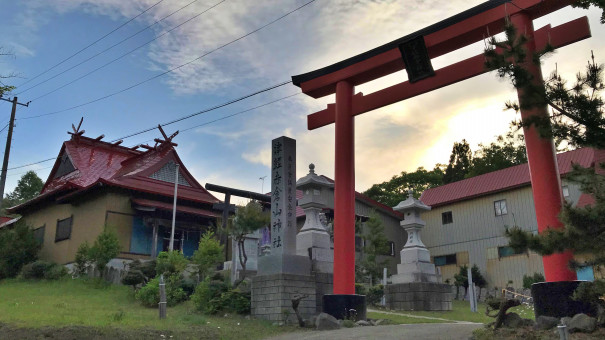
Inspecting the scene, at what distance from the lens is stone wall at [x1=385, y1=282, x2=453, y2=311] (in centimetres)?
1778

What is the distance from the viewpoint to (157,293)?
16297 mm

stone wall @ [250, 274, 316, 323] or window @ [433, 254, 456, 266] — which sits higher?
window @ [433, 254, 456, 266]

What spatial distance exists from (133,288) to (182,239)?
382 inches

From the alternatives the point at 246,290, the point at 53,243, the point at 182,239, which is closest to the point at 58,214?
the point at 53,243

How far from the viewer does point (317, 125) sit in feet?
53.7

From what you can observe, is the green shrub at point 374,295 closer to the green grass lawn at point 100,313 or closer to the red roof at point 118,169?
the green grass lawn at point 100,313

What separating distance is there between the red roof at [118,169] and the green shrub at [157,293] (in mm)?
10014

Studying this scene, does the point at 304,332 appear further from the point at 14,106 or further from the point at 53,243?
the point at 53,243

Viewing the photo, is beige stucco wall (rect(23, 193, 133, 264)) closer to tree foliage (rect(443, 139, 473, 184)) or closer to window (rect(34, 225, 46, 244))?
window (rect(34, 225, 46, 244))

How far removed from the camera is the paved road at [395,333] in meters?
10.3

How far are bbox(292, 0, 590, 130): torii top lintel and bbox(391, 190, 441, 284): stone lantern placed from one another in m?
5.17

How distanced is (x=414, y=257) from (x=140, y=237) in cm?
1506

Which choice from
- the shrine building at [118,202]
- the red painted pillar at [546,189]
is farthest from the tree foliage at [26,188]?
the red painted pillar at [546,189]

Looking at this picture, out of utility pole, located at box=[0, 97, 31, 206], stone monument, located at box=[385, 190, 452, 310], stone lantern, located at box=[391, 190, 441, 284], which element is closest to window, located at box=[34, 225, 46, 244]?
utility pole, located at box=[0, 97, 31, 206]
